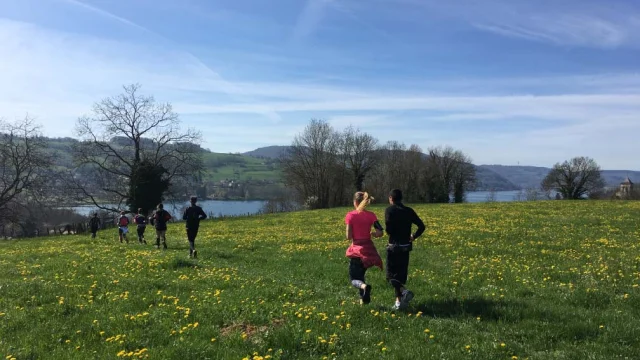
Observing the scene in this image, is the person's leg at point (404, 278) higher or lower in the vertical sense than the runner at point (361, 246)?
lower

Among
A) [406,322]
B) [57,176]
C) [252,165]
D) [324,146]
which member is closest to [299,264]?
[406,322]

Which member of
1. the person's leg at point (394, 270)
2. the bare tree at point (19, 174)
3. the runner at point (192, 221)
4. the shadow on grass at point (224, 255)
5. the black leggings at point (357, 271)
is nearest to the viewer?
the person's leg at point (394, 270)

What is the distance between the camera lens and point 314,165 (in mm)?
88812

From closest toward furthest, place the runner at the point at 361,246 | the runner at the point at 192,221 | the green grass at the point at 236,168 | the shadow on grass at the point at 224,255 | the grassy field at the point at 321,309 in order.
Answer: the grassy field at the point at 321,309 → the runner at the point at 361,246 → the runner at the point at 192,221 → the shadow on grass at the point at 224,255 → the green grass at the point at 236,168

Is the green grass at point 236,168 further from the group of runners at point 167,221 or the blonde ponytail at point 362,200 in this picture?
the blonde ponytail at point 362,200

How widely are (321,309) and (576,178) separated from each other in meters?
117

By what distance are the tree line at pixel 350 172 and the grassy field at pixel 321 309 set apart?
70817 mm

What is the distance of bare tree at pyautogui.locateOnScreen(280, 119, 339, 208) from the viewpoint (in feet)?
290

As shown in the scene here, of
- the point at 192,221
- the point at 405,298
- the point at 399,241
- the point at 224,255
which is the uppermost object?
the point at 399,241

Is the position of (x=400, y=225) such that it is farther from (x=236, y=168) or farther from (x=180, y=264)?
(x=236, y=168)

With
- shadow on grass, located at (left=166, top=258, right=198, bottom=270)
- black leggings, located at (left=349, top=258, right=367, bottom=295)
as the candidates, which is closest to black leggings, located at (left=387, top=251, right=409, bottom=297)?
black leggings, located at (left=349, top=258, right=367, bottom=295)

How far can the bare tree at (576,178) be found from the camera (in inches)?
4090

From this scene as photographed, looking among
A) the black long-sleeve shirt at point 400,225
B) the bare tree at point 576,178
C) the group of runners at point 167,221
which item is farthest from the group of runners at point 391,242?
the bare tree at point 576,178

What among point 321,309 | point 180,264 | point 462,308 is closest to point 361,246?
point 321,309
